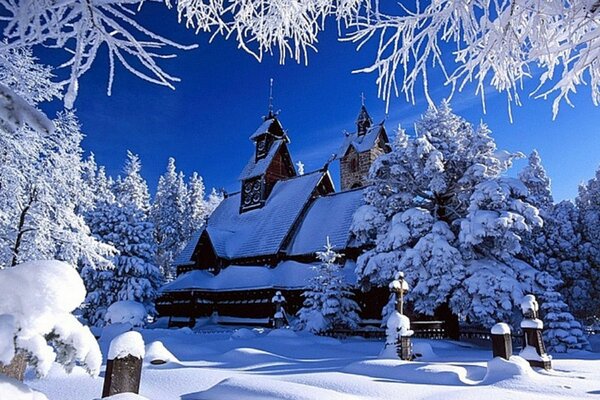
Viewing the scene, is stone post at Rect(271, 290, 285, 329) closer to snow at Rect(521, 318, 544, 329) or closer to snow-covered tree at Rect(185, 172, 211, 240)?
snow at Rect(521, 318, 544, 329)

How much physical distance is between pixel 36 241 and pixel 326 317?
1188 cm

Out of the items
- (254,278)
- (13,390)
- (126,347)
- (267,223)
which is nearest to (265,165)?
(267,223)

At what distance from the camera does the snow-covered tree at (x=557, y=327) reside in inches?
670

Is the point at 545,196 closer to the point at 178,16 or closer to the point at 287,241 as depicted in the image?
the point at 287,241

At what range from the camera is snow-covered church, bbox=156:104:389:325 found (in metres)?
24.4

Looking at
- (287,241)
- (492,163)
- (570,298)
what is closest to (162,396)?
(492,163)

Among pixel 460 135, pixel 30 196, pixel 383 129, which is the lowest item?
pixel 30 196

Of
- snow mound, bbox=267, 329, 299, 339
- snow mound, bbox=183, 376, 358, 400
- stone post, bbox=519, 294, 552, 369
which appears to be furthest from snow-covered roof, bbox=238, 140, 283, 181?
snow mound, bbox=183, 376, 358, 400

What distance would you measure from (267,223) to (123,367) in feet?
87.6

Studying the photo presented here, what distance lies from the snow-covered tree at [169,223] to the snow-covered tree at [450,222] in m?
33.6

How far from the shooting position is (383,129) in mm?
37969

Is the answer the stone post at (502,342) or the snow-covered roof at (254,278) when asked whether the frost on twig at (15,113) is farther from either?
the snow-covered roof at (254,278)

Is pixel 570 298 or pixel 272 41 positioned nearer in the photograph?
pixel 272 41

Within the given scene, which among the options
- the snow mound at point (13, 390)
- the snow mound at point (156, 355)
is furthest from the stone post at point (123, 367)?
the snow mound at point (156, 355)
